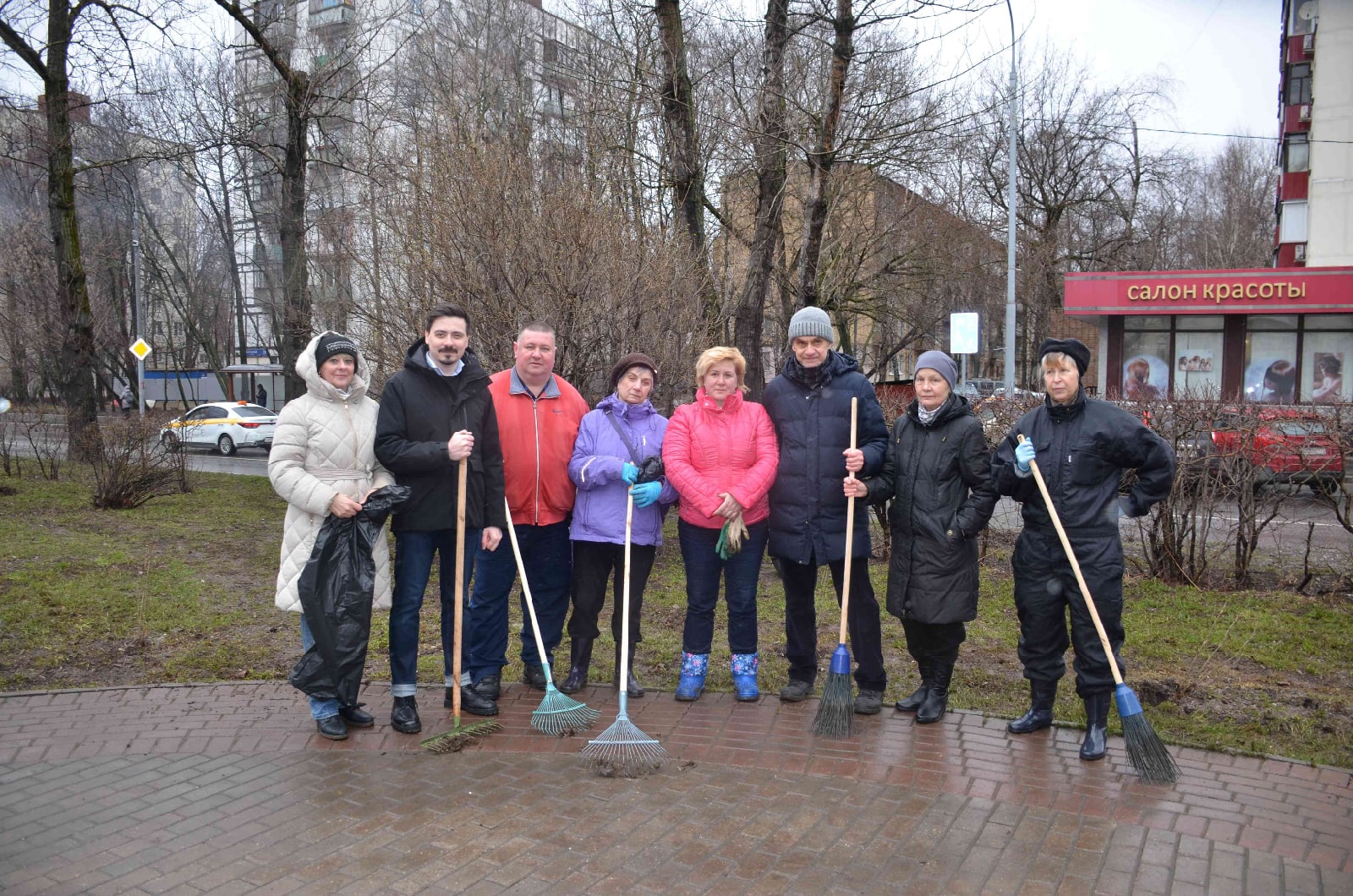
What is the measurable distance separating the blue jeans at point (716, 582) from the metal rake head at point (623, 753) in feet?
3.09

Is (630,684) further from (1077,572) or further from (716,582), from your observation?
(1077,572)

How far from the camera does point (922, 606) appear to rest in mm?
4770

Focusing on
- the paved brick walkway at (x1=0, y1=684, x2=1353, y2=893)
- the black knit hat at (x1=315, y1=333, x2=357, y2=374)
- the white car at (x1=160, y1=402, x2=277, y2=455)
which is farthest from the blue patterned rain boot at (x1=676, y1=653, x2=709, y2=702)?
the white car at (x1=160, y1=402, x2=277, y2=455)

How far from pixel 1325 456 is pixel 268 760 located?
282 inches

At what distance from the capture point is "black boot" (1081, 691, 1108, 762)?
443 centimetres

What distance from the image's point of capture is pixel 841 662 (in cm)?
481

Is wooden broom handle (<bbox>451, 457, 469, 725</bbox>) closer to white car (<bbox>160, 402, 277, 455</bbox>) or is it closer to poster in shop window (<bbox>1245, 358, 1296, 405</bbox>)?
poster in shop window (<bbox>1245, 358, 1296, 405</bbox>)

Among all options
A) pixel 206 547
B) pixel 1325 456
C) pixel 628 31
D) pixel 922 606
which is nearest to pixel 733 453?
pixel 922 606

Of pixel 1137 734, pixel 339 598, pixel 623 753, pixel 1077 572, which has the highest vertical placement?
pixel 1077 572

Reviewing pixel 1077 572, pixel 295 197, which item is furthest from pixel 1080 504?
pixel 295 197

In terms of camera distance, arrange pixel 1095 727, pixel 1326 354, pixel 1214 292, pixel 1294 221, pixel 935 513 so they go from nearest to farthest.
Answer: pixel 1095 727, pixel 935 513, pixel 1326 354, pixel 1214 292, pixel 1294 221

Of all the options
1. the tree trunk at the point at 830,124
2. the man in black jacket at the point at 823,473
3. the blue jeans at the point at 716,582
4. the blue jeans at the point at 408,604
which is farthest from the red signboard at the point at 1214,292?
the blue jeans at the point at 408,604

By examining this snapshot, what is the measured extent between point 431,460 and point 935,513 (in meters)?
2.41

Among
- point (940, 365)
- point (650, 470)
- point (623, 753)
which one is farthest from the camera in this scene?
point (650, 470)
